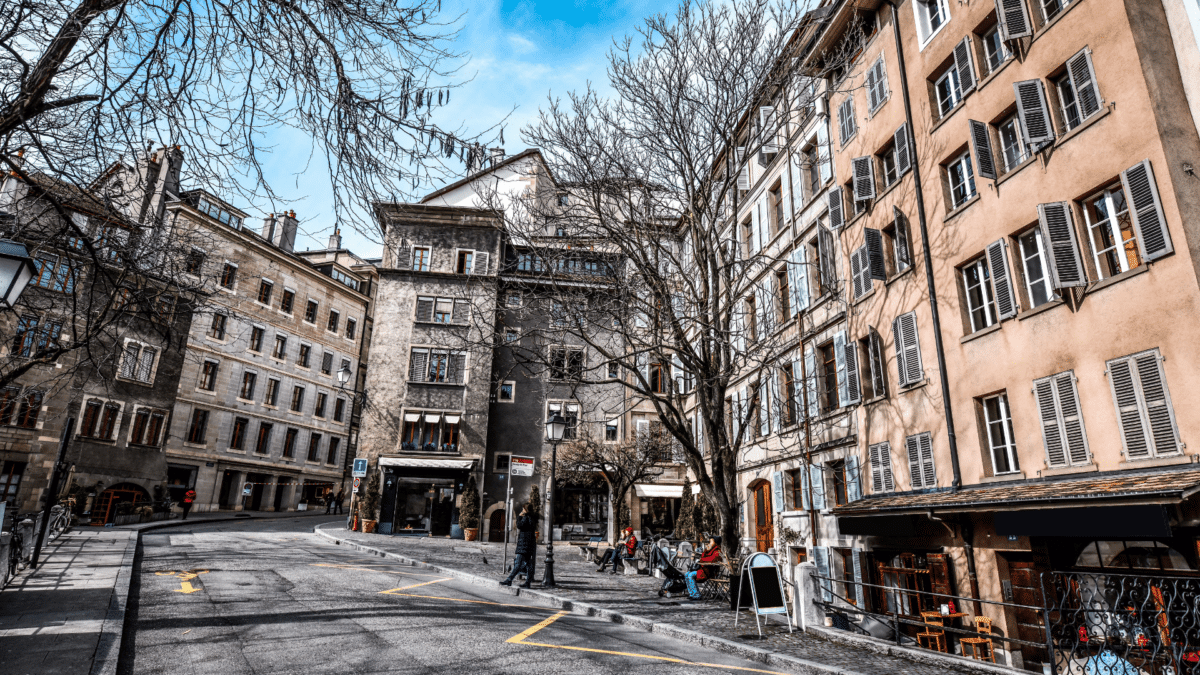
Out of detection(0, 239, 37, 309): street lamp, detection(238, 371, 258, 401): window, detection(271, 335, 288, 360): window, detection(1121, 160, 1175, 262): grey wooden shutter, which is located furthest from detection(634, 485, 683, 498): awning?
detection(0, 239, 37, 309): street lamp

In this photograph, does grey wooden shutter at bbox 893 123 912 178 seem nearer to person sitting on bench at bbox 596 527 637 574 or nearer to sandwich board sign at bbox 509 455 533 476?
sandwich board sign at bbox 509 455 533 476

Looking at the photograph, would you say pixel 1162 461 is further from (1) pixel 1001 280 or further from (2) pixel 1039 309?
(1) pixel 1001 280

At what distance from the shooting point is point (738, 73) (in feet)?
42.1

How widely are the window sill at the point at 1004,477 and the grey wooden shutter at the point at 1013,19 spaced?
8352 millimetres

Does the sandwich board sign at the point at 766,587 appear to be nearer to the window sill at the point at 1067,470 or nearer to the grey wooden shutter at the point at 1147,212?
Result: the window sill at the point at 1067,470

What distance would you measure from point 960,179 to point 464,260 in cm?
2554

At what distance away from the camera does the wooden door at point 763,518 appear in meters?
20.9

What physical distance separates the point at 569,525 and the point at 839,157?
70.8ft

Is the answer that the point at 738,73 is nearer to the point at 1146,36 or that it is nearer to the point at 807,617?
the point at 1146,36

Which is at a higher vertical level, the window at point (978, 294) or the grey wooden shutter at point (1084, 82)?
the grey wooden shutter at point (1084, 82)

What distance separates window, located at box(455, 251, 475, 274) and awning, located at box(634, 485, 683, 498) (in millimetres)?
14949

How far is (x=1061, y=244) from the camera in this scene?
1077cm

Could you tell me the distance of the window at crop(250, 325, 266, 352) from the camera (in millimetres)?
37406

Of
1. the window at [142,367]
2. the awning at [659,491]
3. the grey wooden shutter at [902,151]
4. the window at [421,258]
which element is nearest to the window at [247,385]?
the window at [142,367]
